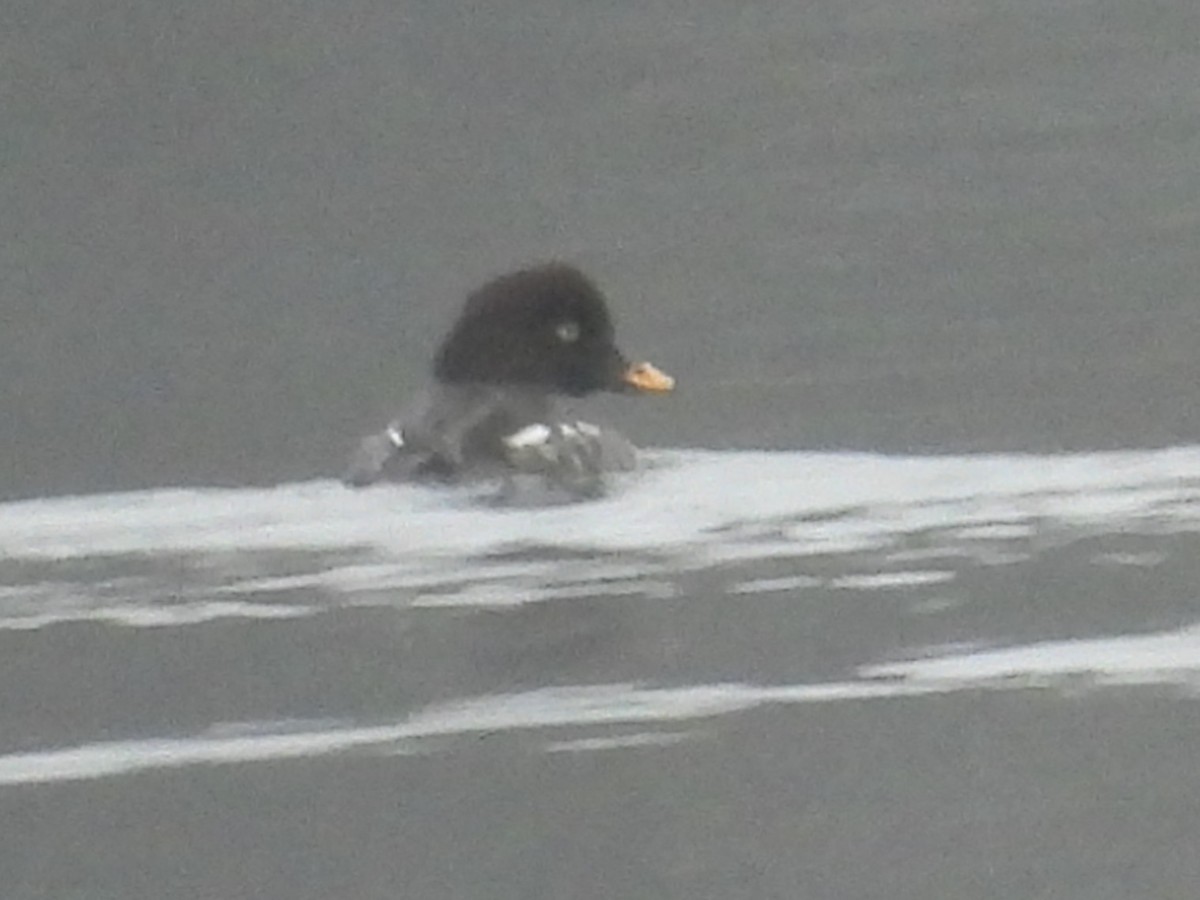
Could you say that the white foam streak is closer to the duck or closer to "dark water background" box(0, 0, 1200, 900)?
"dark water background" box(0, 0, 1200, 900)

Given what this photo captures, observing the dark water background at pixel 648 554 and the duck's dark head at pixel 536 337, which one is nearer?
the dark water background at pixel 648 554

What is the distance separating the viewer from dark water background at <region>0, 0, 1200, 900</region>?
704cm

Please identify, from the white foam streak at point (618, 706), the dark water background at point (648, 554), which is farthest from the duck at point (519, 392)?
the white foam streak at point (618, 706)

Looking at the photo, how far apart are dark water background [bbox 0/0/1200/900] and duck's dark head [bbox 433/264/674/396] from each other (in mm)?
339

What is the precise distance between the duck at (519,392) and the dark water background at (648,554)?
0.14m

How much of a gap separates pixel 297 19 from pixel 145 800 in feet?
51.3

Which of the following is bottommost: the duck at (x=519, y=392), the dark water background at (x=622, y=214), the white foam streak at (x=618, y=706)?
the white foam streak at (x=618, y=706)

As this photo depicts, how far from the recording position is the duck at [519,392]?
900 cm

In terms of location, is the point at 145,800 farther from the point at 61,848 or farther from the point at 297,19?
the point at 297,19

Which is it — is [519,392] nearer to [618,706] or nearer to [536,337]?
[536,337]

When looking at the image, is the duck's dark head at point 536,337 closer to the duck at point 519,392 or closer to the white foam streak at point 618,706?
the duck at point 519,392

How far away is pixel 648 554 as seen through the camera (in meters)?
8.65

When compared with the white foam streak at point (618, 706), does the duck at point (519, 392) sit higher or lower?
higher

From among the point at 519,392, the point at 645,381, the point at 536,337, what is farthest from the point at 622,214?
the point at 519,392
